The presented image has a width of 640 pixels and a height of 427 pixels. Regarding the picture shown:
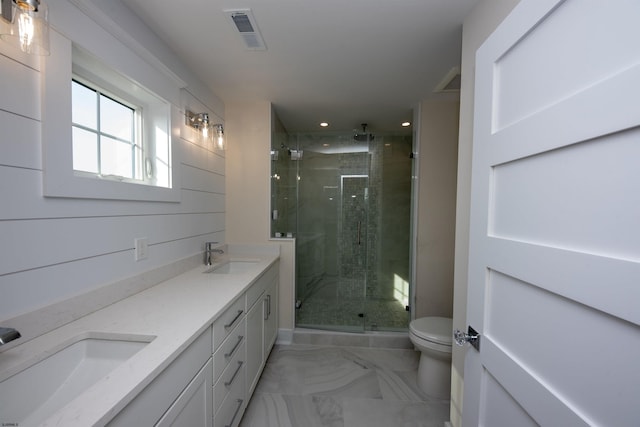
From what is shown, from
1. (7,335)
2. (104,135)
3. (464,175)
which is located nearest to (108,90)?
(104,135)

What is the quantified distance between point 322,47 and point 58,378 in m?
1.93

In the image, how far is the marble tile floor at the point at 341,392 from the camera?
5.25 ft

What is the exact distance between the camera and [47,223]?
36.5 inches

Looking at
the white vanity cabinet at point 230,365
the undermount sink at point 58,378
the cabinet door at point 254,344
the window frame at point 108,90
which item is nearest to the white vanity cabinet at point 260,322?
the cabinet door at point 254,344

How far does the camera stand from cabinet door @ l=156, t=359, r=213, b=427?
829 mm

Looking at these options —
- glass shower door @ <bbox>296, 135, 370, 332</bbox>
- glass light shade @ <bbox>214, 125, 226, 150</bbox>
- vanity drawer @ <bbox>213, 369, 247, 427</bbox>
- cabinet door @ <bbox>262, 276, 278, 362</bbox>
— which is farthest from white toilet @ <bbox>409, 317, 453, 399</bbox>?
glass light shade @ <bbox>214, 125, 226, 150</bbox>

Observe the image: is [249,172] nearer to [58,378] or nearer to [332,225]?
[332,225]

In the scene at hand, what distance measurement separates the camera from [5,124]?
2.65ft

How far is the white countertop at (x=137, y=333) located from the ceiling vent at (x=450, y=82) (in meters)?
2.04

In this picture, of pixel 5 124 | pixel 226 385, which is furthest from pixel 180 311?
pixel 5 124

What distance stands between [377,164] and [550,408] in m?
3.01

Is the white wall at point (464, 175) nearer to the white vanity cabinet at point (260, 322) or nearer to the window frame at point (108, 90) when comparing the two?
the white vanity cabinet at point (260, 322)

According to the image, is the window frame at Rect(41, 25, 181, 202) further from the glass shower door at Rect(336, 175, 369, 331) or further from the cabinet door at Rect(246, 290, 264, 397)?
the glass shower door at Rect(336, 175, 369, 331)

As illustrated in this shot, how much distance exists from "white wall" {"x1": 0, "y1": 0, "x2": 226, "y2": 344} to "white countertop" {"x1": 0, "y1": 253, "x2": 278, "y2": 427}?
4.6 inches
